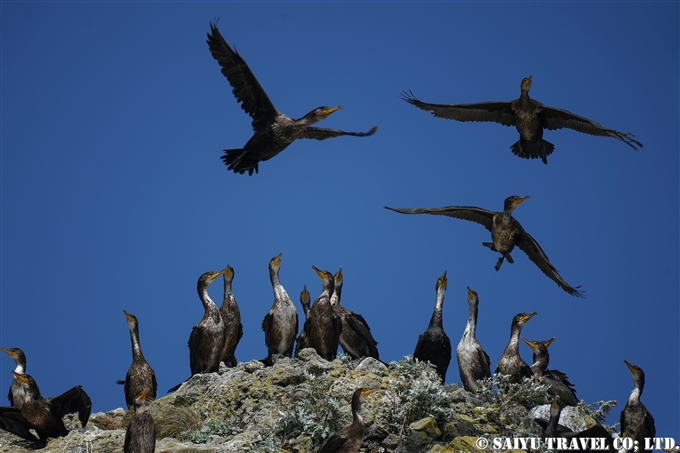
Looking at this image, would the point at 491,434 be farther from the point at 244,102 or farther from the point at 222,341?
the point at 244,102

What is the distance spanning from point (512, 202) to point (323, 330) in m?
4.21

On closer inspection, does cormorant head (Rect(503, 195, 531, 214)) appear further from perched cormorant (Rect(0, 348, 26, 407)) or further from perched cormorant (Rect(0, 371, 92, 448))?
perched cormorant (Rect(0, 348, 26, 407))

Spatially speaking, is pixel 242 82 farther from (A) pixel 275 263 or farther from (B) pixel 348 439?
(B) pixel 348 439

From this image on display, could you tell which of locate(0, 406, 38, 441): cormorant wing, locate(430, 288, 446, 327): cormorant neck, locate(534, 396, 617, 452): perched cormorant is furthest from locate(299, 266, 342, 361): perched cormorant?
locate(0, 406, 38, 441): cormorant wing

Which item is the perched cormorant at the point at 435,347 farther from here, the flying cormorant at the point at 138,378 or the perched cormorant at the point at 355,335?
the flying cormorant at the point at 138,378

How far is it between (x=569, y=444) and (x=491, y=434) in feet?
3.57

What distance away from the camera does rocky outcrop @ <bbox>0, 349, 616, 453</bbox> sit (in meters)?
13.9

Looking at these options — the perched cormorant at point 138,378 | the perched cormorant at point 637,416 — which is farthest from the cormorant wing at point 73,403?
the perched cormorant at point 637,416

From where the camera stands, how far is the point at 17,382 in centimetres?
1622

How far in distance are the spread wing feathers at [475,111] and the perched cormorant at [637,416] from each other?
23.7ft

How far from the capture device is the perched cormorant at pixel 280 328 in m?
17.9

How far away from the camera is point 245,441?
1412 cm

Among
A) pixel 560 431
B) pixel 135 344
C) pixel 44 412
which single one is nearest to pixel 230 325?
pixel 135 344

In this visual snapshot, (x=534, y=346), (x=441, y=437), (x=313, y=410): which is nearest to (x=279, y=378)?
(x=313, y=410)
